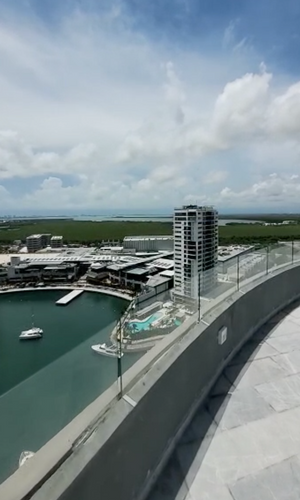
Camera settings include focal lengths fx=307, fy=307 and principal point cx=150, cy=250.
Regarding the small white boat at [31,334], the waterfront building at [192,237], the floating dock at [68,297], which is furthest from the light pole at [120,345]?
the floating dock at [68,297]

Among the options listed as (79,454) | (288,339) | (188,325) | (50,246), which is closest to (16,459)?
(79,454)

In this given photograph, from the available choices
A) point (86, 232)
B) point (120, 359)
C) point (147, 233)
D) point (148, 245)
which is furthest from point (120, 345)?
point (86, 232)

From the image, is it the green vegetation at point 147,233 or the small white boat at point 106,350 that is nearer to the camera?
the small white boat at point 106,350

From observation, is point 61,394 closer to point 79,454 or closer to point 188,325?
point 79,454

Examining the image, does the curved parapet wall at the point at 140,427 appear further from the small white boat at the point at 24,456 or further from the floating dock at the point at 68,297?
the floating dock at the point at 68,297

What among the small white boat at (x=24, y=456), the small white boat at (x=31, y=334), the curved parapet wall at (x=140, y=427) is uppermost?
the small white boat at (x=24, y=456)

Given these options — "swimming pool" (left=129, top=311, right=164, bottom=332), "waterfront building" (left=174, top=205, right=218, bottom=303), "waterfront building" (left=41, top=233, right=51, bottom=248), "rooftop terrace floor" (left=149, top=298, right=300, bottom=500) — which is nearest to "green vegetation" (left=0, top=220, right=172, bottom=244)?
"waterfront building" (left=41, top=233, right=51, bottom=248)

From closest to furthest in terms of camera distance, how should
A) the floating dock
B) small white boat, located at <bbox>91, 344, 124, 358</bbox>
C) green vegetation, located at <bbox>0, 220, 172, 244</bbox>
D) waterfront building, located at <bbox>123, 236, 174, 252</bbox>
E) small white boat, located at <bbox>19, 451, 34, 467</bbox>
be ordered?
small white boat, located at <bbox>19, 451, 34, 467</bbox> → small white boat, located at <bbox>91, 344, 124, 358</bbox> → the floating dock → waterfront building, located at <bbox>123, 236, 174, 252</bbox> → green vegetation, located at <bbox>0, 220, 172, 244</bbox>

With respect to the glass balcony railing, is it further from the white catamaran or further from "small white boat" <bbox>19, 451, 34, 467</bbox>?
the white catamaran
